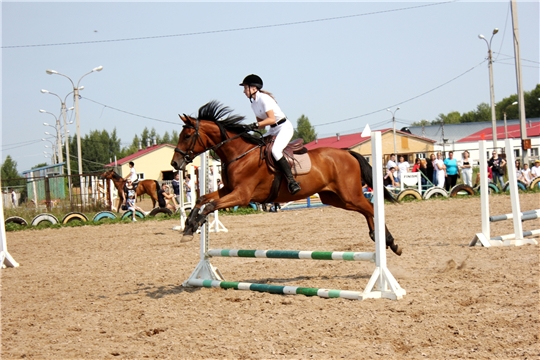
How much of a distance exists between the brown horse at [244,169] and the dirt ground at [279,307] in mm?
1027

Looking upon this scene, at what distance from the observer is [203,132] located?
24.4 feet

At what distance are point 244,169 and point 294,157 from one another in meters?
0.73

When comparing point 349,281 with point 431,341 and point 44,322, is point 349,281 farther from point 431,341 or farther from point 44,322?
point 44,322

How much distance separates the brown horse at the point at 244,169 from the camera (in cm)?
713

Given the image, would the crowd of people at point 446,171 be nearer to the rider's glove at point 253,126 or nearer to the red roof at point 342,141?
the rider's glove at point 253,126

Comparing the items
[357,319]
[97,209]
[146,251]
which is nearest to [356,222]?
[146,251]

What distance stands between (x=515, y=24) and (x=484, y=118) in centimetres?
9934

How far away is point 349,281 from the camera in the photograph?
7336 millimetres

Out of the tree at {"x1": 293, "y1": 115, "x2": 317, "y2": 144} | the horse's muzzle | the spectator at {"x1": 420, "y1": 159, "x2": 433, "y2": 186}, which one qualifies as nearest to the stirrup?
the horse's muzzle

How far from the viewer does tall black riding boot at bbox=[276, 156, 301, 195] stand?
737cm

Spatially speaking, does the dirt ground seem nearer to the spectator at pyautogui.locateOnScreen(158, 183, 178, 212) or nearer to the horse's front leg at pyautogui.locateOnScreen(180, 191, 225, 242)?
the horse's front leg at pyautogui.locateOnScreen(180, 191, 225, 242)

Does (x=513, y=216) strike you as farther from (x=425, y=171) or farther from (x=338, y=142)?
(x=338, y=142)

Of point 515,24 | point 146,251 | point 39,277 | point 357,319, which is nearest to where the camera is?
point 357,319

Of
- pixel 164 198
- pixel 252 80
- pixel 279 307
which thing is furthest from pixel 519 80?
pixel 279 307
